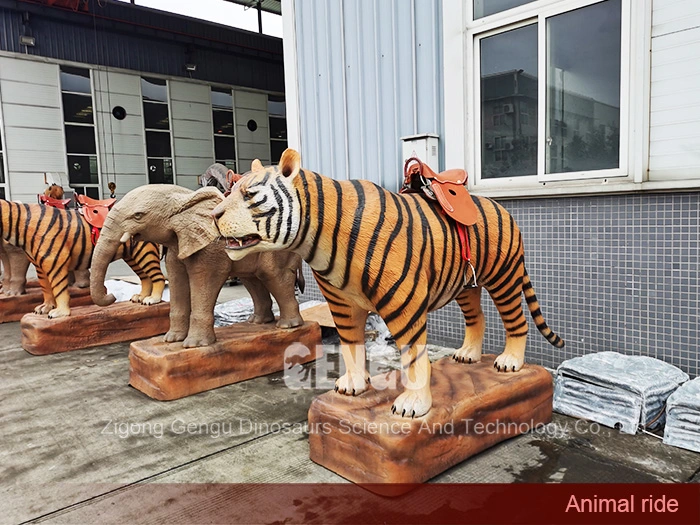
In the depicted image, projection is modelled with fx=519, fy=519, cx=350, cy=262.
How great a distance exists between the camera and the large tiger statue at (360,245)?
7.21 feet

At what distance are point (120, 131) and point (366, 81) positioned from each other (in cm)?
774

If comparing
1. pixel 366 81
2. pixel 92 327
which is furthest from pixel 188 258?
pixel 366 81

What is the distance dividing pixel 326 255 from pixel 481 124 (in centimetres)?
280

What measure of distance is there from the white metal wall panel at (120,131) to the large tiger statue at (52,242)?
598 cm

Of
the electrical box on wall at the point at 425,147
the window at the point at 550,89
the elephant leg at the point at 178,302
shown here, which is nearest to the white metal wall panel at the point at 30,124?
the elephant leg at the point at 178,302

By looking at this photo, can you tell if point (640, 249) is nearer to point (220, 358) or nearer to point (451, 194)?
point (451, 194)

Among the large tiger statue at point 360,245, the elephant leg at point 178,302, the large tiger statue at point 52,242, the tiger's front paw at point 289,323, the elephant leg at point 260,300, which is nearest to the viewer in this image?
the large tiger statue at point 360,245

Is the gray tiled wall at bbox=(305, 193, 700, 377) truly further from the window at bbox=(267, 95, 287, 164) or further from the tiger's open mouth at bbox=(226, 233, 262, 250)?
the window at bbox=(267, 95, 287, 164)

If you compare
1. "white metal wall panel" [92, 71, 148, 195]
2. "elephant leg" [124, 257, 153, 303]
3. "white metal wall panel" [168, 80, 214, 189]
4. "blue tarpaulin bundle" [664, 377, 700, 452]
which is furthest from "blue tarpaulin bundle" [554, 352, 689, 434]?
"white metal wall panel" [168, 80, 214, 189]

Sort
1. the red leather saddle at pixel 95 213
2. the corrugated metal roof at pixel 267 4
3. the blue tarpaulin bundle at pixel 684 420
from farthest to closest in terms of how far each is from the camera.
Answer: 1. the corrugated metal roof at pixel 267 4
2. the red leather saddle at pixel 95 213
3. the blue tarpaulin bundle at pixel 684 420

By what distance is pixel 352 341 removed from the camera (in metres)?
2.70

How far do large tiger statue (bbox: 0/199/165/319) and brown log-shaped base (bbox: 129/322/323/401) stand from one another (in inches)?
66.0

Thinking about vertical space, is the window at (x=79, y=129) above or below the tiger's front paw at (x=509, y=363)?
above

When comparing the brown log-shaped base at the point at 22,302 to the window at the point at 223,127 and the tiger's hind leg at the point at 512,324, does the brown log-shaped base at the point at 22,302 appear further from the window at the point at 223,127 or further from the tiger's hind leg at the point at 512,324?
the window at the point at 223,127
